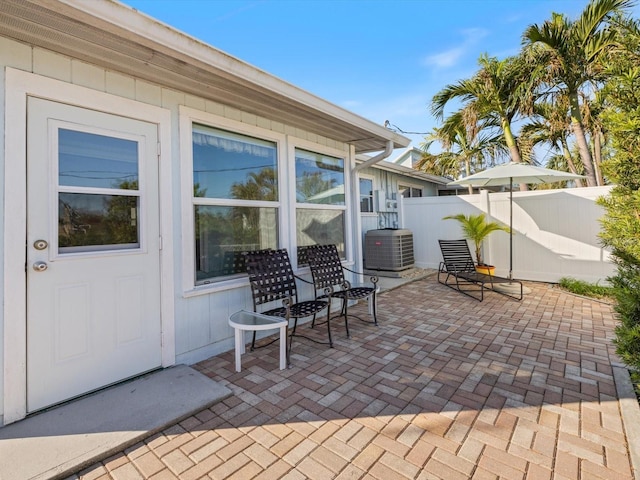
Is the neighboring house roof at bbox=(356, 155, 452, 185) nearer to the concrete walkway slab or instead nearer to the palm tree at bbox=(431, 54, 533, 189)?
the palm tree at bbox=(431, 54, 533, 189)

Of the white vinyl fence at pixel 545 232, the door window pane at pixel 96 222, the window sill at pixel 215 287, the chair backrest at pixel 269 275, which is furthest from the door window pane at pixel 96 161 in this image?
the white vinyl fence at pixel 545 232

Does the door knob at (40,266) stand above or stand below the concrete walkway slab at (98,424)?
above

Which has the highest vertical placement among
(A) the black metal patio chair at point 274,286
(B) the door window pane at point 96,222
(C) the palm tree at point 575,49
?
(C) the palm tree at point 575,49

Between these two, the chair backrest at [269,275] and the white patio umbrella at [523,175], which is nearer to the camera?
the chair backrest at [269,275]

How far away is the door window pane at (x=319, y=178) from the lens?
4359mm

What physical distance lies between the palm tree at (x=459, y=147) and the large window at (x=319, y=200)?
5.33 meters

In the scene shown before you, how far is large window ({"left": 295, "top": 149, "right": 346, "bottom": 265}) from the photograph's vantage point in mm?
4336

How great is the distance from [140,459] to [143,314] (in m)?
1.21

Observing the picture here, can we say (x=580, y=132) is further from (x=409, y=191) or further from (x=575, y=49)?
(x=409, y=191)

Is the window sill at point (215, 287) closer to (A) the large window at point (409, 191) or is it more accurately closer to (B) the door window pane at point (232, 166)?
(B) the door window pane at point (232, 166)

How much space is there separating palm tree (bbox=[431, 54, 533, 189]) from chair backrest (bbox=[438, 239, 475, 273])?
3565mm

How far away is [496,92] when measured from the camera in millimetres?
7680

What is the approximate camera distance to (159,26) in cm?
210

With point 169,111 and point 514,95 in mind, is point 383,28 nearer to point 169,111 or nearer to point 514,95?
point 514,95
